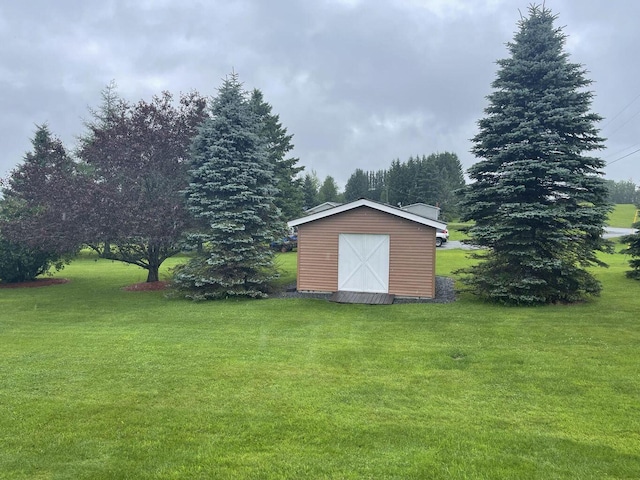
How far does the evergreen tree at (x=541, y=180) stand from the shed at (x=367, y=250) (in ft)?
5.50

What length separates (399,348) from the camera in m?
7.82

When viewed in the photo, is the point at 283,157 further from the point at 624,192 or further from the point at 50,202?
the point at 624,192

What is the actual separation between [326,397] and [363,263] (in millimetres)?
8730

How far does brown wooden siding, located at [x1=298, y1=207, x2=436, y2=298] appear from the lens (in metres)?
13.4

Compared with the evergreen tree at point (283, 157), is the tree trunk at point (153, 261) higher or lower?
lower

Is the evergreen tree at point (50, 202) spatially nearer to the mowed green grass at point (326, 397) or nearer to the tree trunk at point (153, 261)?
the tree trunk at point (153, 261)

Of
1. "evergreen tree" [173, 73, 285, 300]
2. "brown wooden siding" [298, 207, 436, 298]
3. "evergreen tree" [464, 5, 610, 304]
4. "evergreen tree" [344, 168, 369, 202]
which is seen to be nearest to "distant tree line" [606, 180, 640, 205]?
"evergreen tree" [344, 168, 369, 202]

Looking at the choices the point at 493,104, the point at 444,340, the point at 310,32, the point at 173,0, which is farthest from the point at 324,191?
the point at 444,340

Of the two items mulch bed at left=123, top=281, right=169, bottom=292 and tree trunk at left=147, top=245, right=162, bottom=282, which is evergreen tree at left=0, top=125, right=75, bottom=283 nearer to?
mulch bed at left=123, top=281, right=169, bottom=292

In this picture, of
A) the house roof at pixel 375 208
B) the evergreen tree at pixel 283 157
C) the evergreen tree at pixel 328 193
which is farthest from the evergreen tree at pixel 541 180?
the evergreen tree at pixel 328 193

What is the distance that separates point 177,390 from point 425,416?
3.28 m

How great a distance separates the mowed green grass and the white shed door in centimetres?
321

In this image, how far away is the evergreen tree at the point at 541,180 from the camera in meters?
11.7

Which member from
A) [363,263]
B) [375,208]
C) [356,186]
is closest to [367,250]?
[363,263]
